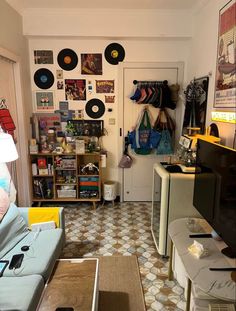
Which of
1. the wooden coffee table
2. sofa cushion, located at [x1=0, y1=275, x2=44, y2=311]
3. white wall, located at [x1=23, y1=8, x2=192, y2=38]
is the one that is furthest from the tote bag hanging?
sofa cushion, located at [x1=0, y1=275, x2=44, y2=311]

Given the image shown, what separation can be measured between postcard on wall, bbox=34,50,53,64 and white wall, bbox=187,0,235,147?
6.70 ft

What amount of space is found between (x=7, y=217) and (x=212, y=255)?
1687 mm

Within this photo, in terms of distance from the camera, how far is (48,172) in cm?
361

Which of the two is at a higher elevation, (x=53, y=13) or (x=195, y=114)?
(x=53, y=13)

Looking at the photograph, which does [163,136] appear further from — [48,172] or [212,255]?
[212,255]

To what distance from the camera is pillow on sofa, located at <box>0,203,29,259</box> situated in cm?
197

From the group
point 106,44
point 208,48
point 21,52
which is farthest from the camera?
point 106,44

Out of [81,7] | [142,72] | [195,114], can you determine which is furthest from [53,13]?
[195,114]

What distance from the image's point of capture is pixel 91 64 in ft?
11.7

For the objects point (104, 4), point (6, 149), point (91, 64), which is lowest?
point (6, 149)

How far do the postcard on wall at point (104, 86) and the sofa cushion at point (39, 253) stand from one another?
221 centimetres

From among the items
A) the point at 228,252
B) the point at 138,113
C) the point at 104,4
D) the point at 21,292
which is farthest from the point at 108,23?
the point at 21,292

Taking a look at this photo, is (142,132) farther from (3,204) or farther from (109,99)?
(3,204)

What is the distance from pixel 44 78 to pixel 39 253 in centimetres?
261
